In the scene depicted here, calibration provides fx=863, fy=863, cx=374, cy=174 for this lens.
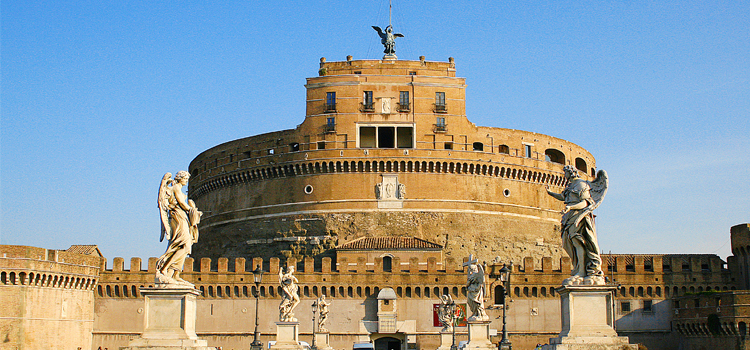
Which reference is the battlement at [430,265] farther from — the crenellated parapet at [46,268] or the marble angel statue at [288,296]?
the marble angel statue at [288,296]

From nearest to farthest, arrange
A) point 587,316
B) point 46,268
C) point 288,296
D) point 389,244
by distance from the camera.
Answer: point 587,316, point 288,296, point 46,268, point 389,244

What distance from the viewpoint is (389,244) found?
175 ft

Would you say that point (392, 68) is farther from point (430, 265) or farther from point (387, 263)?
point (430, 265)

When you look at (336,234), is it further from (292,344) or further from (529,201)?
(292,344)

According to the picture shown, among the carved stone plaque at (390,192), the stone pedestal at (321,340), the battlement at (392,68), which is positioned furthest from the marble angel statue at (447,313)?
the battlement at (392,68)

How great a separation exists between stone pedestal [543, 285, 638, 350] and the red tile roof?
134 feet

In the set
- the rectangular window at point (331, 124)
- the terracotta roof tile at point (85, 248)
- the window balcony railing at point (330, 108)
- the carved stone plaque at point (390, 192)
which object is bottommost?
the terracotta roof tile at point (85, 248)

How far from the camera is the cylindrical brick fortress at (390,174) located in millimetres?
56594

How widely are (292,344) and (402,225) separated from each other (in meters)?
30.0

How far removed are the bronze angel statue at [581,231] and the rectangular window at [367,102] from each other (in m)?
45.8

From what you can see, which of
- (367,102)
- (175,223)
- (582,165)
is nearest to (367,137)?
(367,102)

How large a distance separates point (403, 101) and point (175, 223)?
1803 inches

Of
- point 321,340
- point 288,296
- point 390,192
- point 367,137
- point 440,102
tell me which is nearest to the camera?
point 288,296

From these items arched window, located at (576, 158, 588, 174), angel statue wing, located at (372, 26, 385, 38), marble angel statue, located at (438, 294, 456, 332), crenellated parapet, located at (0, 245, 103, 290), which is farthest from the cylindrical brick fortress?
marble angel statue, located at (438, 294, 456, 332)
